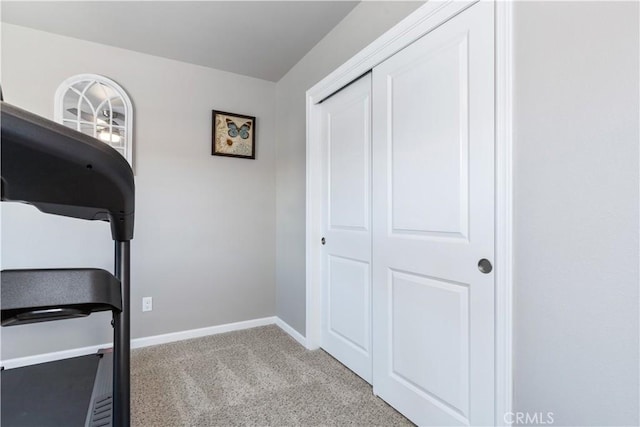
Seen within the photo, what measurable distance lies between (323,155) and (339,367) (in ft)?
5.03

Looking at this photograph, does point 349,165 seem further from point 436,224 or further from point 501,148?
point 501,148

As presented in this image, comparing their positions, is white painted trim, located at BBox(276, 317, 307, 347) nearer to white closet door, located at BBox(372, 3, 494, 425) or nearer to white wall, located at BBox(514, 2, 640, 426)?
white closet door, located at BBox(372, 3, 494, 425)

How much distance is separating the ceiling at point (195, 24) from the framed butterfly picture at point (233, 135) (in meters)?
0.50

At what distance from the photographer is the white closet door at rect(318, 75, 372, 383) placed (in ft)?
6.54

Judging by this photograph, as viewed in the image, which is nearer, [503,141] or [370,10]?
[503,141]

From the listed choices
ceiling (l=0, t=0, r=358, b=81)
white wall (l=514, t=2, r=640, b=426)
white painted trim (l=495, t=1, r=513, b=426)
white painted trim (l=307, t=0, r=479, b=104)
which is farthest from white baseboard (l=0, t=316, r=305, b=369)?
ceiling (l=0, t=0, r=358, b=81)

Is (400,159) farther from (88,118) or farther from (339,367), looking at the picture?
(88,118)

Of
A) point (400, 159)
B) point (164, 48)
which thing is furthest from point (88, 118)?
point (400, 159)

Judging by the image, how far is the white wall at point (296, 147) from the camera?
2.05 metres

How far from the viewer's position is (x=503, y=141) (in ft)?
3.87

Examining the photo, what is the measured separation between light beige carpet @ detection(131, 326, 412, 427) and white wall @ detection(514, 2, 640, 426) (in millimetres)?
896

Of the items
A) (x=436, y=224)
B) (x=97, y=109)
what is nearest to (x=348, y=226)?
(x=436, y=224)

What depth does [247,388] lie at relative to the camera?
75.0 inches

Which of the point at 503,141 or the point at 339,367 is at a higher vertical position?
the point at 503,141
